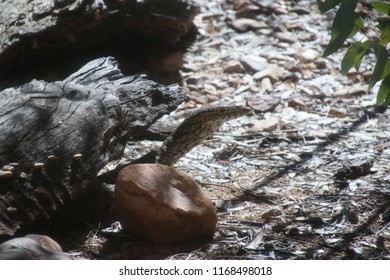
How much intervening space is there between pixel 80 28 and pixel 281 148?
55.6 inches

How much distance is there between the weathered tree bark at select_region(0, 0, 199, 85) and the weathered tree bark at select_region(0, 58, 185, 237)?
36.8 inches

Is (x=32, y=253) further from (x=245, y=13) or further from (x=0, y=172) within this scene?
(x=245, y=13)

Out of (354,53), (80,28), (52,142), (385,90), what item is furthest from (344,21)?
(80,28)

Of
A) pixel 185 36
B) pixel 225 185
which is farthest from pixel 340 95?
pixel 225 185

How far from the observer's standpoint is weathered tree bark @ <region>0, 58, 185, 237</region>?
2541 millimetres

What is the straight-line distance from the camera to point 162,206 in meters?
2.58

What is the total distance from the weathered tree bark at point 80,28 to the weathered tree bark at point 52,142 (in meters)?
0.93

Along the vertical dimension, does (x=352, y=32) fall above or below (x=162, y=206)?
above

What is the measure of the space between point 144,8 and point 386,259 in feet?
7.90

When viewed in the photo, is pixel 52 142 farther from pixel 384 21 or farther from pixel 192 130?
pixel 384 21

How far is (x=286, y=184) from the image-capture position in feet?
11.2

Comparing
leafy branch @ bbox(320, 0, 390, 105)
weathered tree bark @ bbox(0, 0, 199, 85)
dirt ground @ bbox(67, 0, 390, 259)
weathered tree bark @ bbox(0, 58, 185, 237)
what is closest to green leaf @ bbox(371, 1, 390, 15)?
leafy branch @ bbox(320, 0, 390, 105)

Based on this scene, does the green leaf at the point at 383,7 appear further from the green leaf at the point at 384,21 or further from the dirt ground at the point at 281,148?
the dirt ground at the point at 281,148

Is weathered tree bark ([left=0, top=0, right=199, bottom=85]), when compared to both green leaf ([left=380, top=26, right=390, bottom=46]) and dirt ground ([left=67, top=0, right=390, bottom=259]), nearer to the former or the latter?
dirt ground ([left=67, top=0, right=390, bottom=259])
